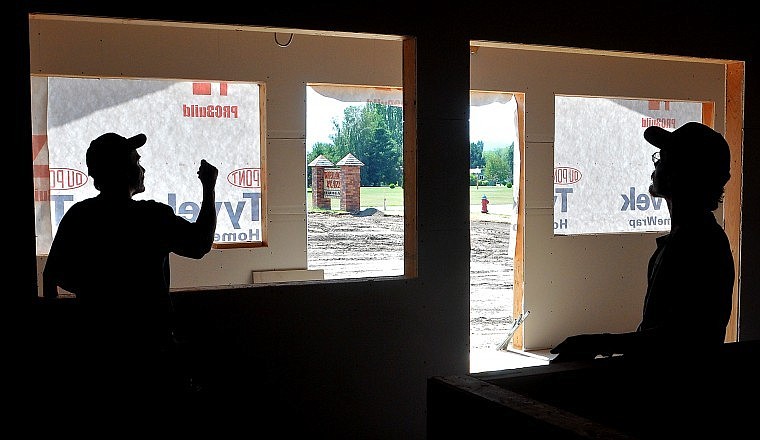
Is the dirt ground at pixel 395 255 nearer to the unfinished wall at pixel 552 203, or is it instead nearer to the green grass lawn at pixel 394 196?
the unfinished wall at pixel 552 203

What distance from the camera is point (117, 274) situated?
240 centimetres

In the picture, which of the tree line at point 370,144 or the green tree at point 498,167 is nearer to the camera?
the tree line at point 370,144

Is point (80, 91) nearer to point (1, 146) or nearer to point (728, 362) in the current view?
point (1, 146)

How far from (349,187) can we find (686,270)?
17716 millimetres

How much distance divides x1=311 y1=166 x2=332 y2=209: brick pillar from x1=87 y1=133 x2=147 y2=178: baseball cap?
15855 mm

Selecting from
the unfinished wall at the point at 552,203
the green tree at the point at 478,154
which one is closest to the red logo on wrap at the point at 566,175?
the unfinished wall at the point at 552,203

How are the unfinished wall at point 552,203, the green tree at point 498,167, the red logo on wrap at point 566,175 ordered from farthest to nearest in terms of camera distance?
the green tree at point 498,167 < the red logo on wrap at point 566,175 < the unfinished wall at point 552,203

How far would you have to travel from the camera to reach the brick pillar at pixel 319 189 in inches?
727

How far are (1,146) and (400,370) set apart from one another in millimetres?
1907

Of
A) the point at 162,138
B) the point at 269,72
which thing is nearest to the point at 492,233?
the point at 269,72

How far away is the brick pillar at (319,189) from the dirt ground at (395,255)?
0.87 ft

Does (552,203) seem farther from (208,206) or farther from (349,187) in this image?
(349,187)

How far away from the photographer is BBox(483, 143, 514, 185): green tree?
1072 inches

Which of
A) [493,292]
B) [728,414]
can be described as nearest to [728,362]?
[728,414]
